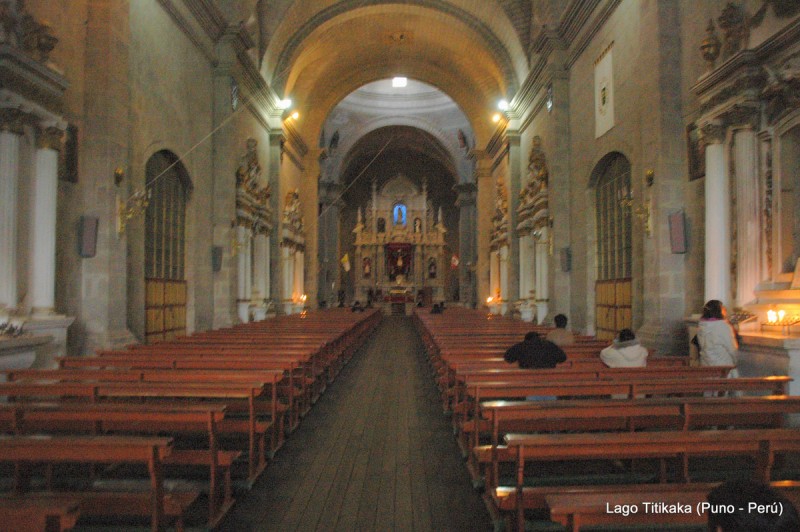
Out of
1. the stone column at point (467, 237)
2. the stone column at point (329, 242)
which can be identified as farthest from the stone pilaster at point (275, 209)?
the stone column at point (467, 237)

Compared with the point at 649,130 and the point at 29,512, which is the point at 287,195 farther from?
the point at 29,512

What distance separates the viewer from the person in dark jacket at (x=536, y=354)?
5.85 metres

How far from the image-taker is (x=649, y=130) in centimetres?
928

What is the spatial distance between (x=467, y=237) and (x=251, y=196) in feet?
71.6

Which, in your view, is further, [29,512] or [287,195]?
[287,195]

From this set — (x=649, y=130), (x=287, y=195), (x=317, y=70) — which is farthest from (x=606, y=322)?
(x=317, y=70)

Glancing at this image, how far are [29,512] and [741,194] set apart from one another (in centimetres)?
789

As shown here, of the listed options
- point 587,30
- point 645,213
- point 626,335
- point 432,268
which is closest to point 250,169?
point 587,30

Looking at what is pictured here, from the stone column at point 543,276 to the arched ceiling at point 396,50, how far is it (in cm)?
618

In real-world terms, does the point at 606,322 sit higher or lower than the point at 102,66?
lower

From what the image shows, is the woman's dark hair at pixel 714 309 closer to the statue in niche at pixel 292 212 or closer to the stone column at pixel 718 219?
the stone column at pixel 718 219

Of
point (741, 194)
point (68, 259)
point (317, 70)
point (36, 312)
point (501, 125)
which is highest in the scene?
point (317, 70)

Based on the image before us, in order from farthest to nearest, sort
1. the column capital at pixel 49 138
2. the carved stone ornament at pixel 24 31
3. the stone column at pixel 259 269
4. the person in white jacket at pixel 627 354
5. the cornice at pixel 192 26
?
1. the stone column at pixel 259 269
2. the cornice at pixel 192 26
3. the column capital at pixel 49 138
4. the carved stone ornament at pixel 24 31
5. the person in white jacket at pixel 627 354

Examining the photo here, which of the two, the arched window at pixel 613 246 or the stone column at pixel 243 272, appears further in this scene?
the stone column at pixel 243 272
